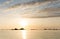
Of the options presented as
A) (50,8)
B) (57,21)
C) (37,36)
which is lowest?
(37,36)

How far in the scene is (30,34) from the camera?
2.62m

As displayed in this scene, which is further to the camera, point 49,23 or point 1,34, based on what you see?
point 1,34

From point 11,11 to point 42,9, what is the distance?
1.48ft

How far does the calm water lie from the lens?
8.27 feet

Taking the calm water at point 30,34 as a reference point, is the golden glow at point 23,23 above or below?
above

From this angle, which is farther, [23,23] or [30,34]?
[30,34]

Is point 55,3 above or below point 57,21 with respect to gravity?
above

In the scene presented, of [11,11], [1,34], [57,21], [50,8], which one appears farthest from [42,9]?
[1,34]

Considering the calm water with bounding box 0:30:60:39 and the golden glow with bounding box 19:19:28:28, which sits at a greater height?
the golden glow with bounding box 19:19:28:28

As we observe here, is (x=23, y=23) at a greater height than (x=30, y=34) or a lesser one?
greater

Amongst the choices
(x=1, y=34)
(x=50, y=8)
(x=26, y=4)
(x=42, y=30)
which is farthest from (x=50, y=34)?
(x=1, y=34)

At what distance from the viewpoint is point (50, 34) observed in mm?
2543

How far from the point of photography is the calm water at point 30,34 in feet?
8.27

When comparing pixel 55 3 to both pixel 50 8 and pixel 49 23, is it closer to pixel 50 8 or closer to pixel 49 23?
pixel 50 8
